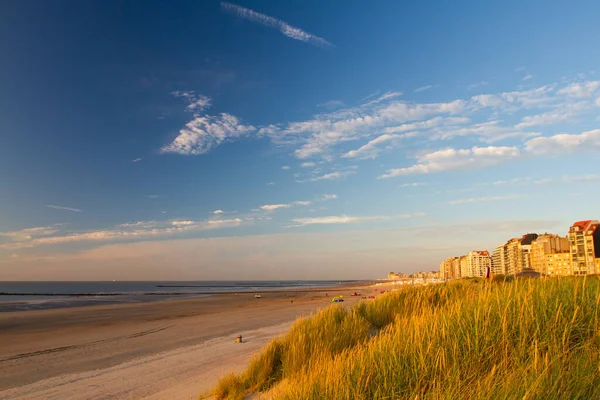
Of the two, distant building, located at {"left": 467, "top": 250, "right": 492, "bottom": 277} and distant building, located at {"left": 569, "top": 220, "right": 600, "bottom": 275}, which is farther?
distant building, located at {"left": 467, "top": 250, "right": 492, "bottom": 277}

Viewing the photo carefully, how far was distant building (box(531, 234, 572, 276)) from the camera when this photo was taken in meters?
83.7

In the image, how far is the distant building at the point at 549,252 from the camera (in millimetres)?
83731

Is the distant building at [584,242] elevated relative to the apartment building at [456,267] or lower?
elevated

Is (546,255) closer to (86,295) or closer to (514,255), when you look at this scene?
(514,255)

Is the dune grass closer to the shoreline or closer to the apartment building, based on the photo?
the shoreline

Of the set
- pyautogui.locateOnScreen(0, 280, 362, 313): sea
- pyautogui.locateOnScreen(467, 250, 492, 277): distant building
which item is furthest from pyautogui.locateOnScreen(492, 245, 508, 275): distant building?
pyautogui.locateOnScreen(0, 280, 362, 313): sea

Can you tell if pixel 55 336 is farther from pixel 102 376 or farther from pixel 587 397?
pixel 587 397

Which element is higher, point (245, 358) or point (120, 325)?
point (245, 358)

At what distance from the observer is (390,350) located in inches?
166

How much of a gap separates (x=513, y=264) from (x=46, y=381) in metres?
136

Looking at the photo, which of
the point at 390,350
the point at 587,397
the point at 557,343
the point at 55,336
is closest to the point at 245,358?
the point at 390,350

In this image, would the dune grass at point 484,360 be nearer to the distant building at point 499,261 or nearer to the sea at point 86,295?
the sea at point 86,295

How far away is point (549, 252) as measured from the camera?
9444 centimetres

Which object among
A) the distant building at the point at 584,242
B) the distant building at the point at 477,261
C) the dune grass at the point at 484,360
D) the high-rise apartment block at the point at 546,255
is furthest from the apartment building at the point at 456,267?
the dune grass at the point at 484,360
